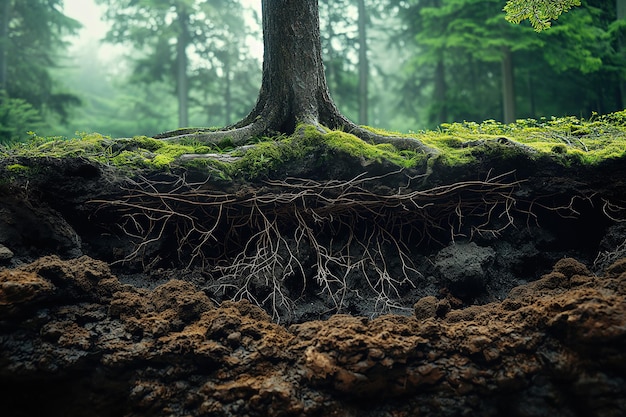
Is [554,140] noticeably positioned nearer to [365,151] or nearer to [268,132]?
[365,151]

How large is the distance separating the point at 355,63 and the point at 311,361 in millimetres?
18902

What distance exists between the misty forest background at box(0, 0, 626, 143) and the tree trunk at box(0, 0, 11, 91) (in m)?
0.04

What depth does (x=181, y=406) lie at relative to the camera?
249cm

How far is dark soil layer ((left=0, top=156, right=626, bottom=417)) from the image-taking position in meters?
2.40

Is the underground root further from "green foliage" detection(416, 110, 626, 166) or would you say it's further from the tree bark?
the tree bark

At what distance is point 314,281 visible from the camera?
12.9 ft

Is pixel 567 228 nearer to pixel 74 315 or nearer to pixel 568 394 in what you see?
pixel 568 394

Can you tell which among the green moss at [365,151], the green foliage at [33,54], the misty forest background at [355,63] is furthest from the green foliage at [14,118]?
the green moss at [365,151]

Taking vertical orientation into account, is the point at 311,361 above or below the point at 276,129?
below

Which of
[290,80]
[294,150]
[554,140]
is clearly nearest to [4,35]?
[290,80]

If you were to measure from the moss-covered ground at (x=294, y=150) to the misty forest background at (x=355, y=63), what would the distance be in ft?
20.2

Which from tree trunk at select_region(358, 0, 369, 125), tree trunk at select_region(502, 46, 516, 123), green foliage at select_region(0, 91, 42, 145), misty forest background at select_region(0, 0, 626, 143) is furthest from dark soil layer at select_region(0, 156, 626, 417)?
tree trunk at select_region(358, 0, 369, 125)

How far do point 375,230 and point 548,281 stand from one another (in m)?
1.52

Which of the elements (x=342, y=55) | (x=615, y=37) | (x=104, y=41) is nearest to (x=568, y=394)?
(x=615, y=37)
